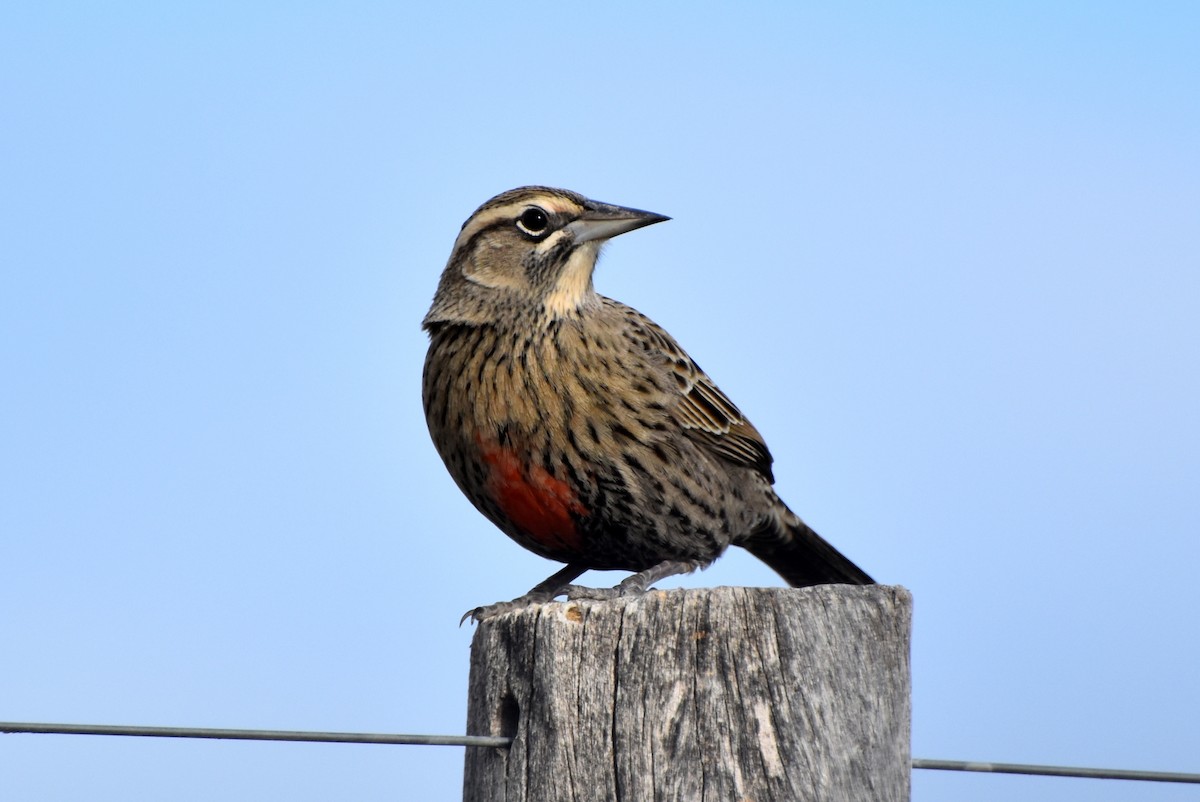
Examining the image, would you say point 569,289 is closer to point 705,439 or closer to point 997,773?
point 705,439

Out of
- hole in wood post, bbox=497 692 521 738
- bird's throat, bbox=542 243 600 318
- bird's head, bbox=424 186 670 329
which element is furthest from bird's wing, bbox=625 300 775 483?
hole in wood post, bbox=497 692 521 738

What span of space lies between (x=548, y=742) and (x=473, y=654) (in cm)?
50

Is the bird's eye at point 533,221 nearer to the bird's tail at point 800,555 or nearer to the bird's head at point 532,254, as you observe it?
the bird's head at point 532,254

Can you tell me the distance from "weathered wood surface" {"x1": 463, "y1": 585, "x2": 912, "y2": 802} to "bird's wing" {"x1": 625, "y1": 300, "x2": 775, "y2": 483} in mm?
3039

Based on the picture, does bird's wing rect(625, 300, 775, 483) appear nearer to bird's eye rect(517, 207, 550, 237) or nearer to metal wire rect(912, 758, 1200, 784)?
bird's eye rect(517, 207, 550, 237)

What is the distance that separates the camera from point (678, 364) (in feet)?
23.4

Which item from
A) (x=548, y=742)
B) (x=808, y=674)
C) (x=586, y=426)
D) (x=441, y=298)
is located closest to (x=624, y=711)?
(x=548, y=742)

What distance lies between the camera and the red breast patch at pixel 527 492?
20.5 feet

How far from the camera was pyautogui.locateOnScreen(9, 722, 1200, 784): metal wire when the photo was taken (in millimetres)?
3709

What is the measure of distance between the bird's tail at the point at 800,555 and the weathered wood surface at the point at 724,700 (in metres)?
3.84

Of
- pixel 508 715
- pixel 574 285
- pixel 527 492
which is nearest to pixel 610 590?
pixel 527 492

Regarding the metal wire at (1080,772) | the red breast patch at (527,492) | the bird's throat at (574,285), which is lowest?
the metal wire at (1080,772)

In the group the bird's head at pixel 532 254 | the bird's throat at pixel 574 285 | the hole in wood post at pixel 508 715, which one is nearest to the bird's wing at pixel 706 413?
the bird's throat at pixel 574 285

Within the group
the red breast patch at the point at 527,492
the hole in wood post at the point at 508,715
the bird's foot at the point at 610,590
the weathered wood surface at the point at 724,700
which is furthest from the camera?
the red breast patch at the point at 527,492
